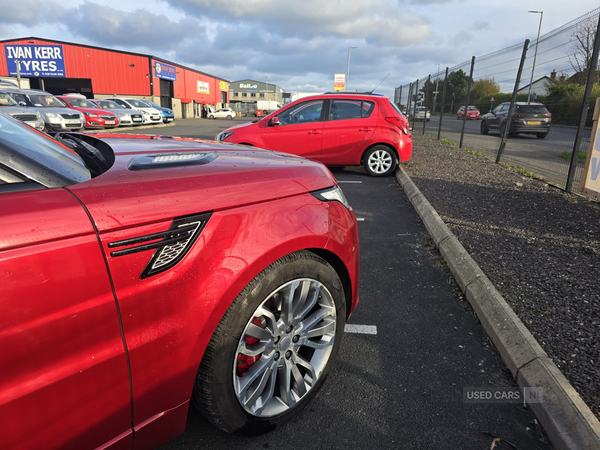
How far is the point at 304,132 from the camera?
331 inches

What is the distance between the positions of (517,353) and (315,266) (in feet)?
4.79

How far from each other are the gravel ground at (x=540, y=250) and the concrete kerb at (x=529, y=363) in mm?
104

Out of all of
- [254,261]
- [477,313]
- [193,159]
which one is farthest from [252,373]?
[477,313]

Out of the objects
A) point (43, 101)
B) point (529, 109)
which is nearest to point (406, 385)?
point (529, 109)

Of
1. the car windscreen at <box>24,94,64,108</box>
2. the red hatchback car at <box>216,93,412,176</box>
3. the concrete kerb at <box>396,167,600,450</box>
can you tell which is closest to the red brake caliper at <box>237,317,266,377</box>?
the concrete kerb at <box>396,167,600,450</box>

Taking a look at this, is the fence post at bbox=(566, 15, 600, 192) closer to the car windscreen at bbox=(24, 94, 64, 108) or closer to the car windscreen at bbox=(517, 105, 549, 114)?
the car windscreen at bbox=(517, 105, 549, 114)

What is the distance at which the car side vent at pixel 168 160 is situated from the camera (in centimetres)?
160

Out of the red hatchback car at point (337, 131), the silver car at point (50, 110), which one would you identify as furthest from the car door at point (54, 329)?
the silver car at point (50, 110)

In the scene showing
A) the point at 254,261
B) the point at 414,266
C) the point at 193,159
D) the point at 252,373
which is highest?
the point at 193,159

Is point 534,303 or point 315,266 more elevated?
point 315,266

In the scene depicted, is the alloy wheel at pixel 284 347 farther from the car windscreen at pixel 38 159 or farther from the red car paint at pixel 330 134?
the red car paint at pixel 330 134

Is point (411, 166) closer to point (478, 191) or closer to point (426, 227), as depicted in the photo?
point (478, 191)

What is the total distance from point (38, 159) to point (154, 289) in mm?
615

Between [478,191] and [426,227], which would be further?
[478,191]
